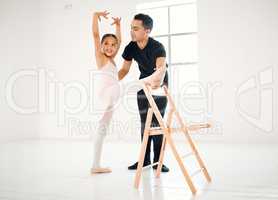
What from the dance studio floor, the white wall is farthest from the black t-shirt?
the white wall

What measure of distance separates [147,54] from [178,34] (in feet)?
11.5

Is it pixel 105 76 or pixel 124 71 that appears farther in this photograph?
pixel 124 71

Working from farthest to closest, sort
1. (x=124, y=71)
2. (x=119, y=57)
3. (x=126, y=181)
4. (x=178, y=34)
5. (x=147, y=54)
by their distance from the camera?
(x=119, y=57) → (x=178, y=34) → (x=124, y=71) → (x=147, y=54) → (x=126, y=181)

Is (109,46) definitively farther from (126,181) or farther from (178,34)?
(178,34)

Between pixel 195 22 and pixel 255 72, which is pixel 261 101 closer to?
pixel 255 72

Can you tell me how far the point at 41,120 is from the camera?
7.21 metres

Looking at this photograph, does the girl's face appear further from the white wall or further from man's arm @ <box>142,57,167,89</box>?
the white wall

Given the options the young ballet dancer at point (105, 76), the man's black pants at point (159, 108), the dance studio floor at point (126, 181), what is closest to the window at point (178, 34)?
the dance studio floor at point (126, 181)

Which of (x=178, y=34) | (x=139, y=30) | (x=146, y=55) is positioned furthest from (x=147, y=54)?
(x=178, y=34)

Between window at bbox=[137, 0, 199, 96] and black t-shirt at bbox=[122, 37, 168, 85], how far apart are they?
304 cm

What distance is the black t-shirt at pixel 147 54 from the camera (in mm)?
2758

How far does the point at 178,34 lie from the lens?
241 inches

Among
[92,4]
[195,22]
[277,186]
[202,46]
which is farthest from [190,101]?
[277,186]

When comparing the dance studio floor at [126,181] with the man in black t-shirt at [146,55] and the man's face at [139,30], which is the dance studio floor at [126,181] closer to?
the man in black t-shirt at [146,55]
